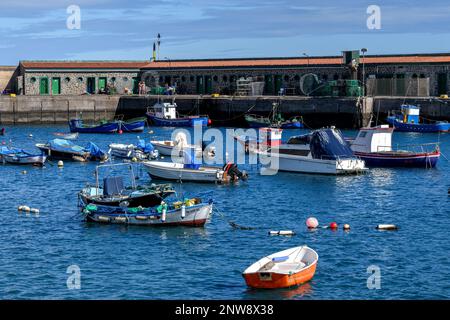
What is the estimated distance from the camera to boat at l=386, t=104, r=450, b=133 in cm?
8725

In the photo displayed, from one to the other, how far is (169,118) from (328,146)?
157ft

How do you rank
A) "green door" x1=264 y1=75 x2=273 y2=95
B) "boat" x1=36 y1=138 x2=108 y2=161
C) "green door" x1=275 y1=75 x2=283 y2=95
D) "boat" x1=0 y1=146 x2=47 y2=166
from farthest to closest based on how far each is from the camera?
"green door" x1=264 y1=75 x2=273 y2=95 < "green door" x1=275 y1=75 x2=283 y2=95 < "boat" x1=36 y1=138 x2=108 y2=161 < "boat" x1=0 y1=146 x2=47 y2=166

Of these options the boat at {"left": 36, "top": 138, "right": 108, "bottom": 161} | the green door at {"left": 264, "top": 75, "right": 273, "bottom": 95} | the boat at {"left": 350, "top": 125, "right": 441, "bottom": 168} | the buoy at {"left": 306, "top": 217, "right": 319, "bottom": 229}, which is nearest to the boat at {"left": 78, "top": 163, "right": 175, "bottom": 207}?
the buoy at {"left": 306, "top": 217, "right": 319, "bottom": 229}

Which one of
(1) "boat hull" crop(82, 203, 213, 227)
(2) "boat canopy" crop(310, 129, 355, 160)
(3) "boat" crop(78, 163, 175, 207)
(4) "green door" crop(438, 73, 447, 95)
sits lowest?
(1) "boat hull" crop(82, 203, 213, 227)

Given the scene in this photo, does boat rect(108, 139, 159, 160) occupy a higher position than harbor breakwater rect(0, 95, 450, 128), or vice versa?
harbor breakwater rect(0, 95, 450, 128)

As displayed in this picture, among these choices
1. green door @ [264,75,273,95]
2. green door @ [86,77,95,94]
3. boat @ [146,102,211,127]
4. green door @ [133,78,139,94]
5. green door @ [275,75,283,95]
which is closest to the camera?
boat @ [146,102,211,127]

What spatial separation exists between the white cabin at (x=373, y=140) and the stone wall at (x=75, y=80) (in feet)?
203

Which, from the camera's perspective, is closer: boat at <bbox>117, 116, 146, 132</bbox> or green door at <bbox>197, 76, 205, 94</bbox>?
boat at <bbox>117, 116, 146, 132</bbox>

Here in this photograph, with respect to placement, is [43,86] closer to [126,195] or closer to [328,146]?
[328,146]

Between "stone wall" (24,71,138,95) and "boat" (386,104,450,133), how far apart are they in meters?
43.4

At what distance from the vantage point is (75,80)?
380 ft

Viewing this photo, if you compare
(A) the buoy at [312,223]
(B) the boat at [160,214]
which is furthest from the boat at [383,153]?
(B) the boat at [160,214]

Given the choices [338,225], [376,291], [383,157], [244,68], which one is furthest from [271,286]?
[244,68]

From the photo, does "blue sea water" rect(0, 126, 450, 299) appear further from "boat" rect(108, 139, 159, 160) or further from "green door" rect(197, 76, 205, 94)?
"green door" rect(197, 76, 205, 94)
